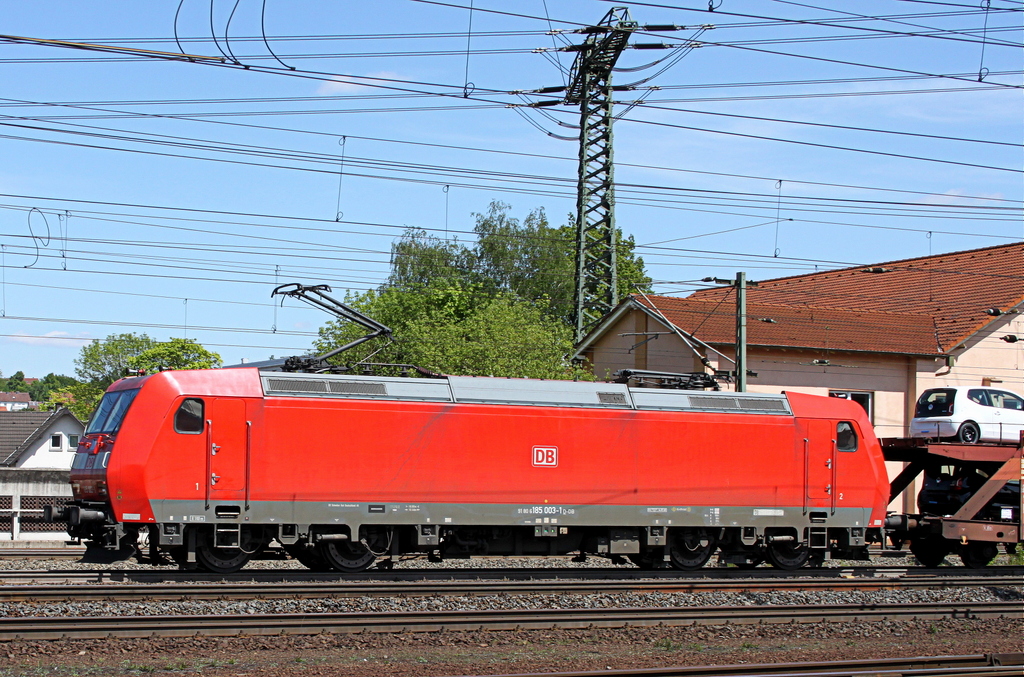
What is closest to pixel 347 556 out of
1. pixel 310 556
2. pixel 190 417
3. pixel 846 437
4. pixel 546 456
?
pixel 310 556

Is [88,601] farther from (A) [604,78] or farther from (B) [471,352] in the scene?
(A) [604,78]

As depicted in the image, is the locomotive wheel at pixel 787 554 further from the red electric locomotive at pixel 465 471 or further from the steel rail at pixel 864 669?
the steel rail at pixel 864 669

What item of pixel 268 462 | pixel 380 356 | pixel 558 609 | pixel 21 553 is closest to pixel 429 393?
pixel 268 462

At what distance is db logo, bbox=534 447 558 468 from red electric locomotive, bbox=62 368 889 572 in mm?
23

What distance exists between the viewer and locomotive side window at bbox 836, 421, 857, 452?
1850 cm

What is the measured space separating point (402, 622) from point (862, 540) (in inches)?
404

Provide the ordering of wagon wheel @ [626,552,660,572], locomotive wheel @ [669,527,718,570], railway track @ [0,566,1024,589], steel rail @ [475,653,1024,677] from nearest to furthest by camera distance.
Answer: steel rail @ [475,653,1024,677]
railway track @ [0,566,1024,589]
locomotive wheel @ [669,527,718,570]
wagon wheel @ [626,552,660,572]

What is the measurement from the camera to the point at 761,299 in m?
38.9

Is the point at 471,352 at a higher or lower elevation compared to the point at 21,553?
higher

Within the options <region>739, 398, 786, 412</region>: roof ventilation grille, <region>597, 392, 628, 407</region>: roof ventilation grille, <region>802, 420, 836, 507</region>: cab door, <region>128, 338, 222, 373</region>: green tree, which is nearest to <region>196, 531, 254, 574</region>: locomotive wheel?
<region>597, 392, 628, 407</region>: roof ventilation grille

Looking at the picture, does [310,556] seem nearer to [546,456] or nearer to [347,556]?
[347,556]

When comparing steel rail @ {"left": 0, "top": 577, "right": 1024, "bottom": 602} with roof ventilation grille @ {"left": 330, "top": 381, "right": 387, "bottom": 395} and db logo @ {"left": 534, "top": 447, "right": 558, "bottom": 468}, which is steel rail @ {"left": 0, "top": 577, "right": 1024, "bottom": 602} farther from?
roof ventilation grille @ {"left": 330, "top": 381, "right": 387, "bottom": 395}

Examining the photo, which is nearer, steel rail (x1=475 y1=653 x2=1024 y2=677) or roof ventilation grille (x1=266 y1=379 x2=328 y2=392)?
steel rail (x1=475 y1=653 x2=1024 y2=677)

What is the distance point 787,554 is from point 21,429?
150 feet
